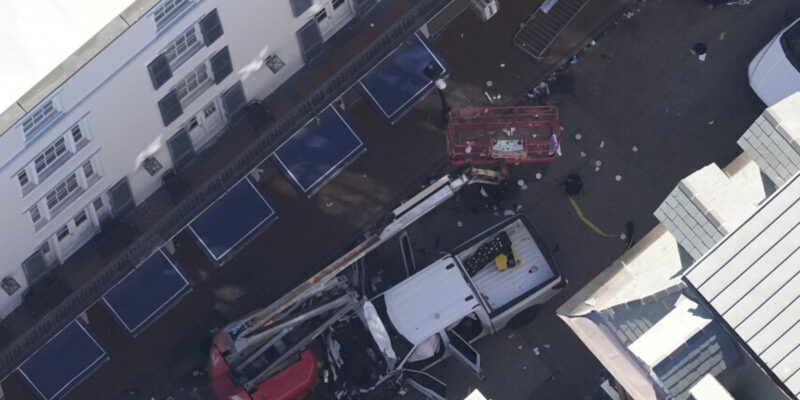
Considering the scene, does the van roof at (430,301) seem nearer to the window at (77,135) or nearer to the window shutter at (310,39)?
the window shutter at (310,39)

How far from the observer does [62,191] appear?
55750 mm

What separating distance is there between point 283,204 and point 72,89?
61.0 ft

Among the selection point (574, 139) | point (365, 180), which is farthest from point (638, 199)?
point (365, 180)

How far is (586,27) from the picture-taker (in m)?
67.9

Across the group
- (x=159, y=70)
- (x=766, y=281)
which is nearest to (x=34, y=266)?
(x=159, y=70)

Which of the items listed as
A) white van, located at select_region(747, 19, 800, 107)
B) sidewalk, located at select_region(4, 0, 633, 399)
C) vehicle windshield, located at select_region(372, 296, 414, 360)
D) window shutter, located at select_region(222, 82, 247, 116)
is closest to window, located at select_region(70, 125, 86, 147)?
window shutter, located at select_region(222, 82, 247, 116)

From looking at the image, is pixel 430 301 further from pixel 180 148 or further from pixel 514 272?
pixel 180 148

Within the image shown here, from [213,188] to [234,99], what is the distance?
175 inches

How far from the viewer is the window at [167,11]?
1950 inches

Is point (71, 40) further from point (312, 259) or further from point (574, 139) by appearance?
point (574, 139)

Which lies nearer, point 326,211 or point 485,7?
point 485,7

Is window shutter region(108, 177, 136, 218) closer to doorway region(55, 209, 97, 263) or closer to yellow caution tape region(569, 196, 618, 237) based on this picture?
doorway region(55, 209, 97, 263)

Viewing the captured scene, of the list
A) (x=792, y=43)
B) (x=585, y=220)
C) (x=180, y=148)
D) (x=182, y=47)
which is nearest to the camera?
(x=182, y=47)

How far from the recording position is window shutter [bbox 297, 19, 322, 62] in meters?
59.5
